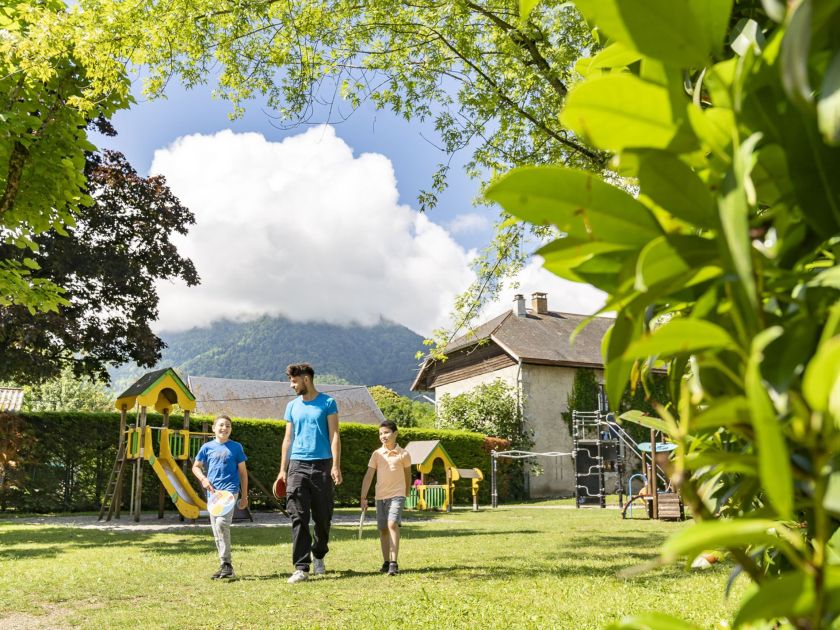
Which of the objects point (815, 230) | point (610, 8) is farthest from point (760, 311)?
point (610, 8)

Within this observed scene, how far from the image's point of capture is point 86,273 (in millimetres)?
18984

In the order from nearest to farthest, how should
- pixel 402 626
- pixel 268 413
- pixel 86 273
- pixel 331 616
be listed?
pixel 402 626 < pixel 331 616 < pixel 86 273 < pixel 268 413

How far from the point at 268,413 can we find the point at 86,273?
1216 inches

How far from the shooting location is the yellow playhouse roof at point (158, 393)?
52.7 ft

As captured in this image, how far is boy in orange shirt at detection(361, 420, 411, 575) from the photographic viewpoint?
713 centimetres

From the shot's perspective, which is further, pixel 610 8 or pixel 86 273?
pixel 86 273

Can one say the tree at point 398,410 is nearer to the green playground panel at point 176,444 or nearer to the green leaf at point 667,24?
the green playground panel at point 176,444

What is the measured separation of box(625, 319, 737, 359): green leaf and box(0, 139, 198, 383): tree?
20080 millimetres

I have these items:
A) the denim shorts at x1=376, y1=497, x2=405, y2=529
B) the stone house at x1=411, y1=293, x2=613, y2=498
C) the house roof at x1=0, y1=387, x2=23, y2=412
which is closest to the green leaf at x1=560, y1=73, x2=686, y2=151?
the denim shorts at x1=376, y1=497, x2=405, y2=529

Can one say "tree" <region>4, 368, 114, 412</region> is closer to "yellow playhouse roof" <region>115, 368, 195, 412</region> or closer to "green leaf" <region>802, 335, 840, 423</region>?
"yellow playhouse roof" <region>115, 368, 195, 412</region>

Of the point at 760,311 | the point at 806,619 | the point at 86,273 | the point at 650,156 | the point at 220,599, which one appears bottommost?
the point at 220,599

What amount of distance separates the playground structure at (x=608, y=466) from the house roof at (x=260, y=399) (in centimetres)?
1938

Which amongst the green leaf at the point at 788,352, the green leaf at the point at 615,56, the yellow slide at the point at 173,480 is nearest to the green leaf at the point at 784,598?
the green leaf at the point at 788,352

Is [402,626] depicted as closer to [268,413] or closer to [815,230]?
[815,230]
